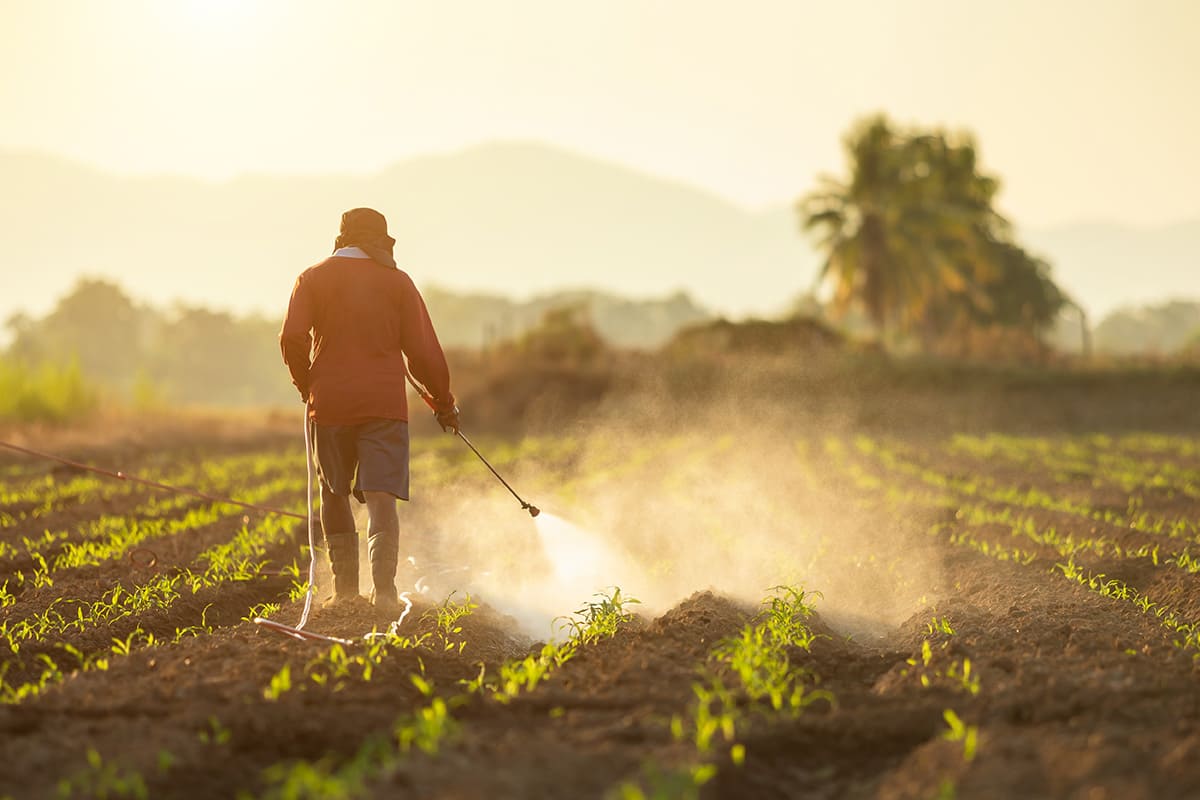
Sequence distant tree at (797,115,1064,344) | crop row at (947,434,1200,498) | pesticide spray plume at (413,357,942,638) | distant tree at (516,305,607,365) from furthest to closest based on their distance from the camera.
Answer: distant tree at (797,115,1064,344)
distant tree at (516,305,607,365)
crop row at (947,434,1200,498)
pesticide spray plume at (413,357,942,638)

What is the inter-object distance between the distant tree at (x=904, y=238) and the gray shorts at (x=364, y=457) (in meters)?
45.8

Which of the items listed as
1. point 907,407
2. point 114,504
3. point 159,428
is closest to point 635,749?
point 114,504

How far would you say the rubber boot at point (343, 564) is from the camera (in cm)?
683

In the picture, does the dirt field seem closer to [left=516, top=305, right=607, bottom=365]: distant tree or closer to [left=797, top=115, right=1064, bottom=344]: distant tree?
[left=516, top=305, right=607, bottom=365]: distant tree

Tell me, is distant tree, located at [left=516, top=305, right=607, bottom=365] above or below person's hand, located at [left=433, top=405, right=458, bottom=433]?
above

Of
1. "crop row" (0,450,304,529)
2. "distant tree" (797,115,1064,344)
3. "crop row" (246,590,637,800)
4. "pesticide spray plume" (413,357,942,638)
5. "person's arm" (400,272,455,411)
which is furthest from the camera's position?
"distant tree" (797,115,1064,344)

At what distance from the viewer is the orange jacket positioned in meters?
6.55

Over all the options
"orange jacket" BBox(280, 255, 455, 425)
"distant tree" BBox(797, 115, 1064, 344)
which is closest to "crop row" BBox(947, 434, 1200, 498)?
"orange jacket" BBox(280, 255, 455, 425)

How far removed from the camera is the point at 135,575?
7.94 meters

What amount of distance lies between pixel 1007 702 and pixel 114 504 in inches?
430

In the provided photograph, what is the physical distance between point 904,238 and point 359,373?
46.8 m

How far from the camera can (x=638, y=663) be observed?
5.12 meters

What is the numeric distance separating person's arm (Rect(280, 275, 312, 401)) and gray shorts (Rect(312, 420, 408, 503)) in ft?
1.26

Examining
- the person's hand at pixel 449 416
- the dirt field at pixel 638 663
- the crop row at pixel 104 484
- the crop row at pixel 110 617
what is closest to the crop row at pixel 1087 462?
the dirt field at pixel 638 663
